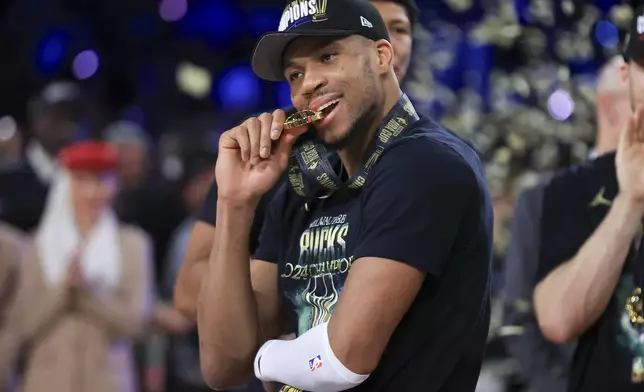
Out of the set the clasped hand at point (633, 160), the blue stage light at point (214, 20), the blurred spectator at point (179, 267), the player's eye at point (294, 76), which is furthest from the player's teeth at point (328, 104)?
the blue stage light at point (214, 20)

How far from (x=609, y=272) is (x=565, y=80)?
2503mm

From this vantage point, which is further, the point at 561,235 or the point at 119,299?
the point at 119,299

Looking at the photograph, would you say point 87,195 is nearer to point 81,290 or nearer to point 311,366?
point 81,290

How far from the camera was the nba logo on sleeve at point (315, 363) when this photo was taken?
6.94 ft

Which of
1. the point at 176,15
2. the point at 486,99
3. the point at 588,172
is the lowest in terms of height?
the point at 176,15

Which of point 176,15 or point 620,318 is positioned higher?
point 620,318

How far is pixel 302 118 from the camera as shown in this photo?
92.5 inches

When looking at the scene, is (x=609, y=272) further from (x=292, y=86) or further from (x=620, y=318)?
(x=292, y=86)

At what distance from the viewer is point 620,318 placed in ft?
8.84

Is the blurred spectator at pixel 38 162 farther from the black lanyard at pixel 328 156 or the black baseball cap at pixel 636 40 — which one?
the black baseball cap at pixel 636 40

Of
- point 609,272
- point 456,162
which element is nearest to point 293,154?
point 456,162

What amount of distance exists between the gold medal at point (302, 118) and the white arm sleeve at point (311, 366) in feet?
1.45

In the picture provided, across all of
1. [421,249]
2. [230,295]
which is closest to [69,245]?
[230,295]

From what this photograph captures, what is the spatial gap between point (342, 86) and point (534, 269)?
1.48 metres
